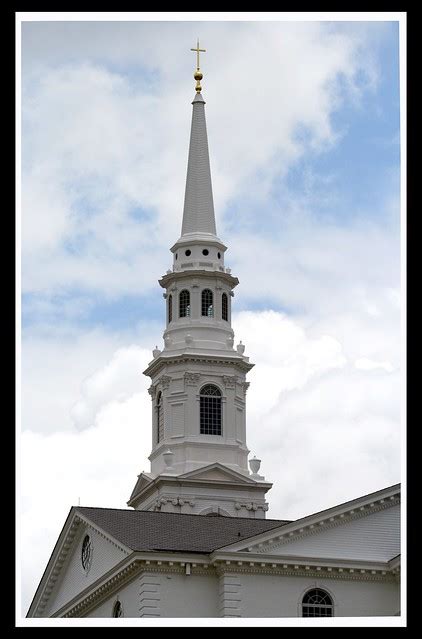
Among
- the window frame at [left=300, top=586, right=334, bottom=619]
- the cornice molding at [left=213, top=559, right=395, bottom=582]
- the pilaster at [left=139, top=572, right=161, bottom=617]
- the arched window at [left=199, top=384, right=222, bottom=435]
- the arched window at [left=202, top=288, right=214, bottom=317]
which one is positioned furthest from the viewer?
the arched window at [left=202, top=288, right=214, bottom=317]

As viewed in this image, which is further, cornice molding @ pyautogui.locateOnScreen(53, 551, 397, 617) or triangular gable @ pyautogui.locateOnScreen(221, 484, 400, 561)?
triangular gable @ pyautogui.locateOnScreen(221, 484, 400, 561)

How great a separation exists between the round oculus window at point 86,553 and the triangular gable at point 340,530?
840cm

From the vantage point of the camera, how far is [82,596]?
1978 inches

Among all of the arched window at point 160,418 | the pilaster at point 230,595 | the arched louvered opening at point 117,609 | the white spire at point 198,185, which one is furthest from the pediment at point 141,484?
the pilaster at point 230,595

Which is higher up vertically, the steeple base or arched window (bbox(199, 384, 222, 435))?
arched window (bbox(199, 384, 222, 435))

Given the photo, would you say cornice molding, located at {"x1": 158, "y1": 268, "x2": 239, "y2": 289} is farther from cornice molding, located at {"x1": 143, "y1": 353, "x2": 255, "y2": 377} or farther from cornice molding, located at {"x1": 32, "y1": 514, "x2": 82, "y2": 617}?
cornice molding, located at {"x1": 32, "y1": 514, "x2": 82, "y2": 617}

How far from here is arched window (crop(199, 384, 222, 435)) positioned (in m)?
75.4

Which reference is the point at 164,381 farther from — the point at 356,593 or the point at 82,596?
the point at 356,593

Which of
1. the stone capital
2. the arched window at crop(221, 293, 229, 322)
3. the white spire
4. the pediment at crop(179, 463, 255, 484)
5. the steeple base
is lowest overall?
the steeple base

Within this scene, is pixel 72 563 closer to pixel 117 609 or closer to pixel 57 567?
pixel 57 567

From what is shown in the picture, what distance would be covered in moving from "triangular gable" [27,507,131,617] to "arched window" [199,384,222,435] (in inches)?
779

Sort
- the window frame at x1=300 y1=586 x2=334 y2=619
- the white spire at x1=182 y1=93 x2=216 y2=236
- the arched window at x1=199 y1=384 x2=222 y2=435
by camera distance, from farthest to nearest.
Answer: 1. the white spire at x1=182 y1=93 x2=216 y2=236
2. the arched window at x1=199 y1=384 x2=222 y2=435
3. the window frame at x1=300 y1=586 x2=334 y2=619

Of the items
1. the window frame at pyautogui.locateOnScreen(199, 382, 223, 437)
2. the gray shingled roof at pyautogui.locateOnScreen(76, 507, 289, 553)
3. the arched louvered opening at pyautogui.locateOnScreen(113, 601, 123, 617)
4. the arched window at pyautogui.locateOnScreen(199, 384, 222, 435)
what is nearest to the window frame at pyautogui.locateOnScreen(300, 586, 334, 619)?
the gray shingled roof at pyautogui.locateOnScreen(76, 507, 289, 553)
